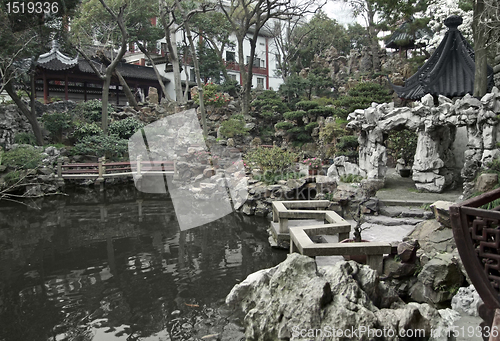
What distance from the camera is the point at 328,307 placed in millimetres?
3916

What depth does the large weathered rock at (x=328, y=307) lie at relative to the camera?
3801mm

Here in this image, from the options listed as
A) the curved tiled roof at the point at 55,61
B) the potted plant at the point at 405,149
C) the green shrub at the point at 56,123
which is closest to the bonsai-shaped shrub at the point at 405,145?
the potted plant at the point at 405,149

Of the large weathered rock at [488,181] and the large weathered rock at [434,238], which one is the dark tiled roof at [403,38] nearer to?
the large weathered rock at [488,181]

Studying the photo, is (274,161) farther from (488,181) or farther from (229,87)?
(229,87)

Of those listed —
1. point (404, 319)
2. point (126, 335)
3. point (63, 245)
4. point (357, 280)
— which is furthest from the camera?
point (63, 245)

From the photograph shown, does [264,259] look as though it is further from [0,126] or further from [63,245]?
[0,126]

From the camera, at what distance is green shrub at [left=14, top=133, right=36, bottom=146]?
1796 centimetres

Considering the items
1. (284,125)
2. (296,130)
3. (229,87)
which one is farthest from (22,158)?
(229,87)

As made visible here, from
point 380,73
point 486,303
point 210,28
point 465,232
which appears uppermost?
point 210,28

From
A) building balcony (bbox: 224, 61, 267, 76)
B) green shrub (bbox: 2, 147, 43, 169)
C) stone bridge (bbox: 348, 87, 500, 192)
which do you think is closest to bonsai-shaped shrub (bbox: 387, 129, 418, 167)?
stone bridge (bbox: 348, 87, 500, 192)

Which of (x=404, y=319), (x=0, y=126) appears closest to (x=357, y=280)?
(x=404, y=319)

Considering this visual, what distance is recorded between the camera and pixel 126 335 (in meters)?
5.11

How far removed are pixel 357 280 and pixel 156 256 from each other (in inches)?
190

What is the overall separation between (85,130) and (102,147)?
5.52 feet
